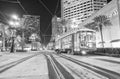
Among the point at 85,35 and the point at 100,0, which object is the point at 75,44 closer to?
the point at 85,35

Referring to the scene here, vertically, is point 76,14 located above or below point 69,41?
above

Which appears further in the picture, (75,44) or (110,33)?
(110,33)

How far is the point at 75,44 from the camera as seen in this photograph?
20750mm

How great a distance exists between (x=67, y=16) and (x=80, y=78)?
419ft

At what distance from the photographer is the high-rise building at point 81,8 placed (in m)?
110

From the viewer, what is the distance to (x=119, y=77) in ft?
20.5

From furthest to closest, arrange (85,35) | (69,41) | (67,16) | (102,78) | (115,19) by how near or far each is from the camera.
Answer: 1. (67,16)
2. (115,19)
3. (69,41)
4. (85,35)
5. (102,78)

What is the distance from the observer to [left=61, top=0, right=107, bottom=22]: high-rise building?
109750mm

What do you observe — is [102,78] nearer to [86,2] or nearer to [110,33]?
[110,33]

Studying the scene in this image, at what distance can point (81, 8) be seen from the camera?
118 metres

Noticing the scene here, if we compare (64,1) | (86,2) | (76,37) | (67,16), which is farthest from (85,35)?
(64,1)

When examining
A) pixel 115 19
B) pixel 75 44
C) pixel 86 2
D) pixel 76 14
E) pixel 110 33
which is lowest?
pixel 75 44

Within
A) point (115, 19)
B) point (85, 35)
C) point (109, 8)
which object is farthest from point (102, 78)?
point (109, 8)

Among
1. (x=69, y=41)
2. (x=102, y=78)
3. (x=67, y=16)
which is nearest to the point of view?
(x=102, y=78)
